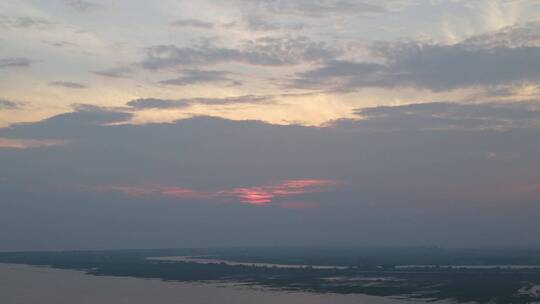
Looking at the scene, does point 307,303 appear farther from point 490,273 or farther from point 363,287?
point 490,273

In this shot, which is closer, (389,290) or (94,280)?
(389,290)

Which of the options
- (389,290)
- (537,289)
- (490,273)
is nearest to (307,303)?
(389,290)

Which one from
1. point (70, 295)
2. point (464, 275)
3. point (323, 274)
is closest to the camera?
point (70, 295)

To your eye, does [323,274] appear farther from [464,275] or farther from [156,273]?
[156,273]

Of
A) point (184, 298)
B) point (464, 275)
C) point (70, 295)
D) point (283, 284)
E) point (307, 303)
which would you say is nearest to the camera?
point (307, 303)

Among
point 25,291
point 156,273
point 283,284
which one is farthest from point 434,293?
point 156,273

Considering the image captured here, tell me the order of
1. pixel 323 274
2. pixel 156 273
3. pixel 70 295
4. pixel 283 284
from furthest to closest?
pixel 156 273
pixel 323 274
pixel 283 284
pixel 70 295
